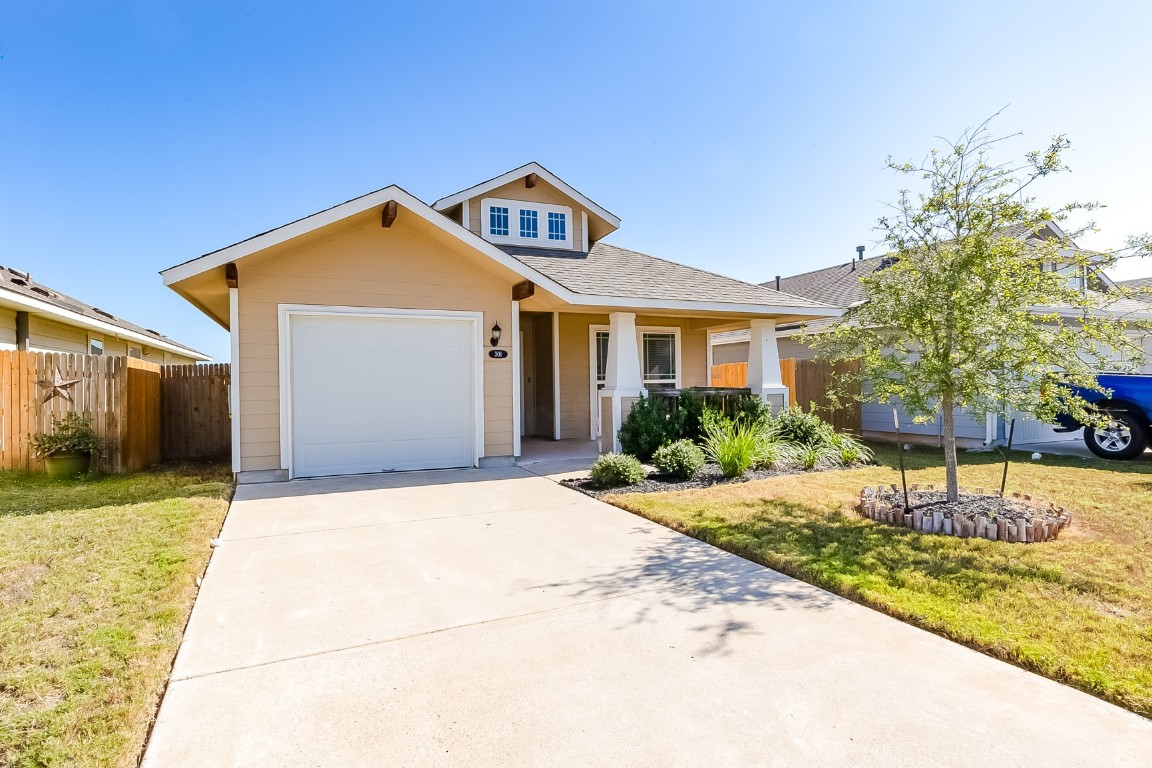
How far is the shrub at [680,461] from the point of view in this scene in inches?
291

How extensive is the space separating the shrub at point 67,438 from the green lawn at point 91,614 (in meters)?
1.44

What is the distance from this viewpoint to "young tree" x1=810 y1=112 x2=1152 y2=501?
5004mm

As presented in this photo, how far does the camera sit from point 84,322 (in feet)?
39.5

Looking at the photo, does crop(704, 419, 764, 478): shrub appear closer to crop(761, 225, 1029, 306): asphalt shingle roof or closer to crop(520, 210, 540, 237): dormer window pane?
crop(520, 210, 540, 237): dormer window pane

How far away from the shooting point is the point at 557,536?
495cm

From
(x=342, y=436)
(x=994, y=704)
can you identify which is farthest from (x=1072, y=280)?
(x=342, y=436)

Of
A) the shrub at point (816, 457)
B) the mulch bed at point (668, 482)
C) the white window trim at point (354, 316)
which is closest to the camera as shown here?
the mulch bed at point (668, 482)

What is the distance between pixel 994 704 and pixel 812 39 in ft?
32.4

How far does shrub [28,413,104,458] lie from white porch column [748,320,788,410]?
10.4m

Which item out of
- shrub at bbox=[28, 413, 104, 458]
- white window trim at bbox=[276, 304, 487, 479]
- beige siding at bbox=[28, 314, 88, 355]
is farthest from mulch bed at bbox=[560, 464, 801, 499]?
beige siding at bbox=[28, 314, 88, 355]

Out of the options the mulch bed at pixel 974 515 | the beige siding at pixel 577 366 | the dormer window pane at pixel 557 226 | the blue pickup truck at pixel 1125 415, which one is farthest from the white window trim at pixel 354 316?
the blue pickup truck at pixel 1125 415

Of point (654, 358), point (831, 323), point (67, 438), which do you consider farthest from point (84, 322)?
point (831, 323)

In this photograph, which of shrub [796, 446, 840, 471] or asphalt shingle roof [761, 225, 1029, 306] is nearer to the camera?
shrub [796, 446, 840, 471]

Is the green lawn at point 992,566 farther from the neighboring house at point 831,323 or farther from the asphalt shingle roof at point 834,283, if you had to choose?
the asphalt shingle roof at point 834,283
